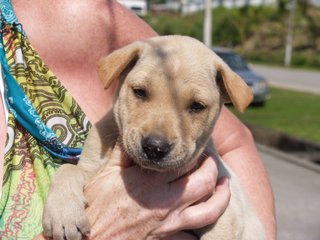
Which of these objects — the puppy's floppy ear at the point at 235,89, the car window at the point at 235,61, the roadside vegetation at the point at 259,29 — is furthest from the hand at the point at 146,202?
the roadside vegetation at the point at 259,29

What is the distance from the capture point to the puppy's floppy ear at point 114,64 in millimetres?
2588

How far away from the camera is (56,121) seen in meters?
2.73

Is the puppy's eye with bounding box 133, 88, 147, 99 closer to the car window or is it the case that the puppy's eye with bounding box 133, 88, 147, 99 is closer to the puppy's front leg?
the puppy's front leg

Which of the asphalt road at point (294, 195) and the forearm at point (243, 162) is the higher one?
the forearm at point (243, 162)

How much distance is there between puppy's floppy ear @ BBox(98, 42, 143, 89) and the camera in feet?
8.49

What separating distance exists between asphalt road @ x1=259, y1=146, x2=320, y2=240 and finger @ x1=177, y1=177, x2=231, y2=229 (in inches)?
163

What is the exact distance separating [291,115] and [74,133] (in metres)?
12.9

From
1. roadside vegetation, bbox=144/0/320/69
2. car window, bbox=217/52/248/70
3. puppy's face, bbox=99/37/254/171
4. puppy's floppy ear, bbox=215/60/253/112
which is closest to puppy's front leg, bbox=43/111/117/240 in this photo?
puppy's face, bbox=99/37/254/171

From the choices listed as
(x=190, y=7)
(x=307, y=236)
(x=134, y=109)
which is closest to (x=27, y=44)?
(x=134, y=109)

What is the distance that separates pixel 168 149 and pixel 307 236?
4649 millimetres

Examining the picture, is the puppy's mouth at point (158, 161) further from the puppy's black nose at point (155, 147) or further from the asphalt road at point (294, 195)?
the asphalt road at point (294, 195)

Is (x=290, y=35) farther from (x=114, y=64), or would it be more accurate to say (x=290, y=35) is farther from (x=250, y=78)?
(x=114, y=64)

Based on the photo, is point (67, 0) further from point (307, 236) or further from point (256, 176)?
point (307, 236)

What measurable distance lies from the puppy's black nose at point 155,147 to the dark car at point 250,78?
49.5 ft
